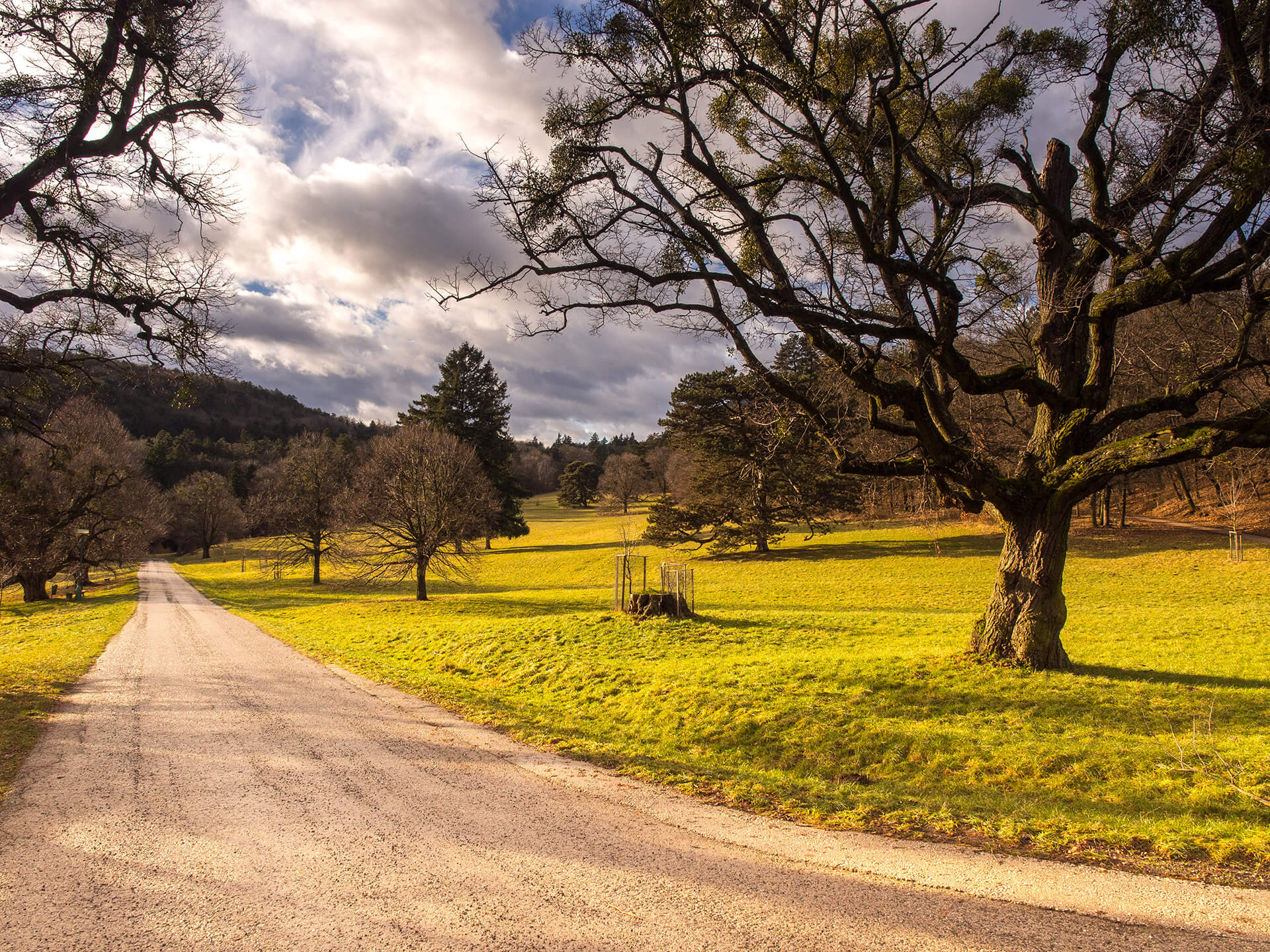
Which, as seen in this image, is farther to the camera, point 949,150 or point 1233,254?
point 949,150

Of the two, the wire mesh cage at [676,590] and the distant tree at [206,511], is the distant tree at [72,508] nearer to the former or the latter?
the wire mesh cage at [676,590]

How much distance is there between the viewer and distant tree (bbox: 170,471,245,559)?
69.8 meters

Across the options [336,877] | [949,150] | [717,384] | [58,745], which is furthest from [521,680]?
[717,384]

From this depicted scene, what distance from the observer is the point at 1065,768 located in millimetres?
6305

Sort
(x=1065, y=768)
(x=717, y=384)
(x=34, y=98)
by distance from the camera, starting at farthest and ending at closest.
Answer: (x=717, y=384) → (x=34, y=98) → (x=1065, y=768)

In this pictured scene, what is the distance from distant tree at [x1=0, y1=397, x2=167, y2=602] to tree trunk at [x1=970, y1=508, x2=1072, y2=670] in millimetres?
24050

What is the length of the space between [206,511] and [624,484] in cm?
4802

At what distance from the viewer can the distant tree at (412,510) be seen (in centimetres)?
2578

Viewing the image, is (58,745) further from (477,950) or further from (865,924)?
(865,924)

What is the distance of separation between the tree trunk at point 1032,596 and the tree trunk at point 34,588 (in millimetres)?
42473

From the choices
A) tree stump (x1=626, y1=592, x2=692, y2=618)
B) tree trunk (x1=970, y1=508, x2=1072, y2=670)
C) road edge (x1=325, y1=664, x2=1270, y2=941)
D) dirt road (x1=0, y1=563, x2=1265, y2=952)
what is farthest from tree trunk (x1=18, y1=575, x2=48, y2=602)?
tree trunk (x1=970, y1=508, x2=1072, y2=670)

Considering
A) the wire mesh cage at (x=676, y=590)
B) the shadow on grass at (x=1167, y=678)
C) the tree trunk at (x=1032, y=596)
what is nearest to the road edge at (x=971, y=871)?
the tree trunk at (x=1032, y=596)

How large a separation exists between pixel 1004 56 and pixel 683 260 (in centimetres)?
507

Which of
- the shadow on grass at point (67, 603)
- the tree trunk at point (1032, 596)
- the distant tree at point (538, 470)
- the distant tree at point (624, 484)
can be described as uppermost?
the distant tree at point (538, 470)
